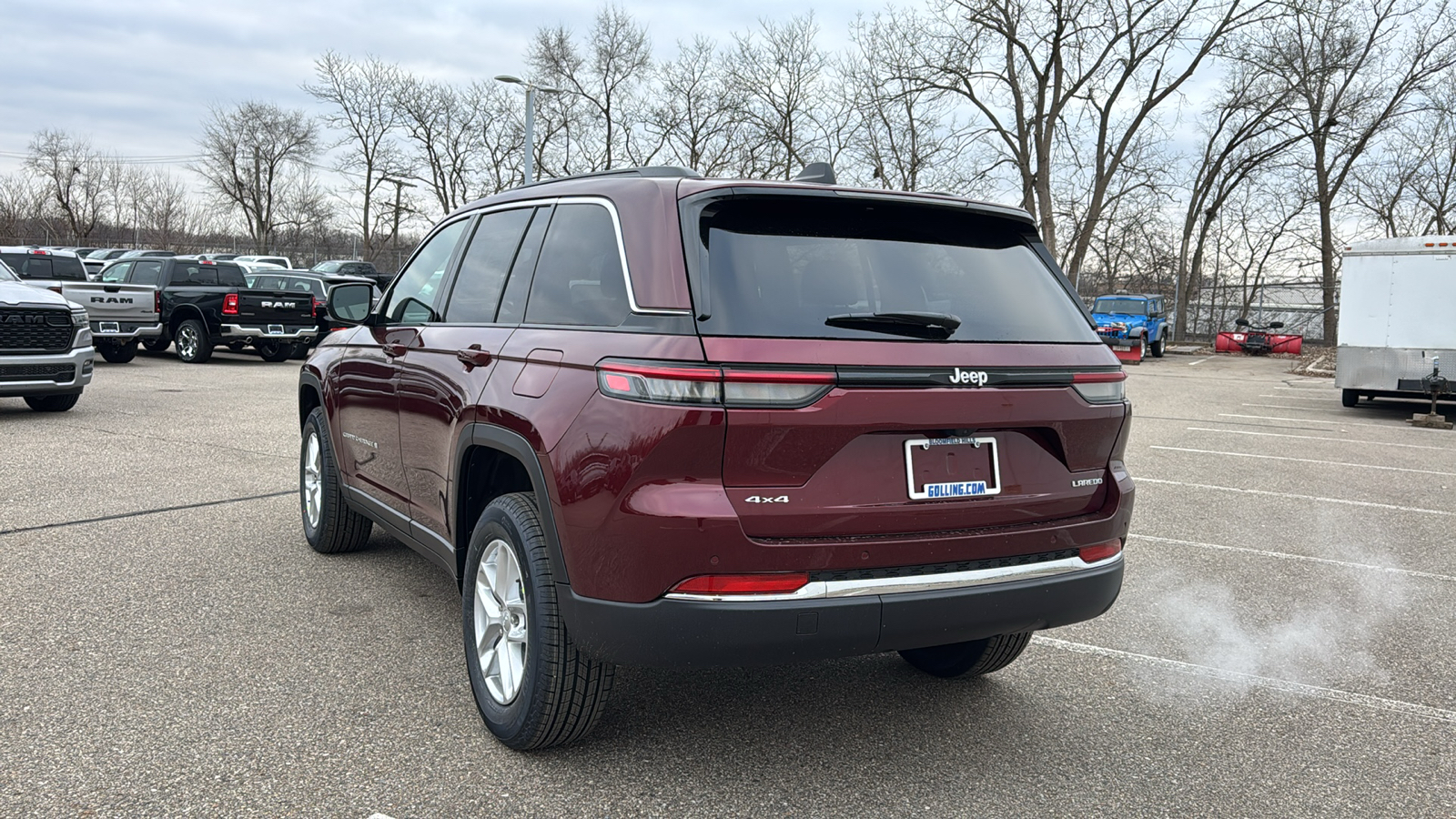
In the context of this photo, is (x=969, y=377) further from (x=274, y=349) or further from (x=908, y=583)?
(x=274, y=349)

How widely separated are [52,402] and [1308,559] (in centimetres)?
1164

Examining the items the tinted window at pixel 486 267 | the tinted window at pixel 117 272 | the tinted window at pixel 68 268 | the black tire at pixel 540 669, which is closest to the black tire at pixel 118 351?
the tinted window at pixel 68 268

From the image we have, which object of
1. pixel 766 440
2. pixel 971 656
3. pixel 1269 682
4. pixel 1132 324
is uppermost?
pixel 1132 324

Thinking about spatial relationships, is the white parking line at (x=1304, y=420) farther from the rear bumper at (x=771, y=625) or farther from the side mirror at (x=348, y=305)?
the rear bumper at (x=771, y=625)

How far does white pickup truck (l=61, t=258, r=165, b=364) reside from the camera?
16.6m

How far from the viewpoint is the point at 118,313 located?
1700 centimetres

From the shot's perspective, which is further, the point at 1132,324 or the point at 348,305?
the point at 1132,324

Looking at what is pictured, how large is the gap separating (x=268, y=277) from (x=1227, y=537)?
19.5 m

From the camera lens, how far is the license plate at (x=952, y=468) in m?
2.89

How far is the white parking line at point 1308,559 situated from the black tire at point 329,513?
467 cm

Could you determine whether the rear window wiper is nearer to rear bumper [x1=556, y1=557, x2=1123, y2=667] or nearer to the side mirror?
rear bumper [x1=556, y1=557, x2=1123, y2=667]

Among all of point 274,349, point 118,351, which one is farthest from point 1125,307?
point 118,351

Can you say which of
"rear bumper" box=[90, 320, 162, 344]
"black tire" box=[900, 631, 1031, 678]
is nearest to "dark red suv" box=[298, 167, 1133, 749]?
"black tire" box=[900, 631, 1031, 678]

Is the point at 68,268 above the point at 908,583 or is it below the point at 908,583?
above
